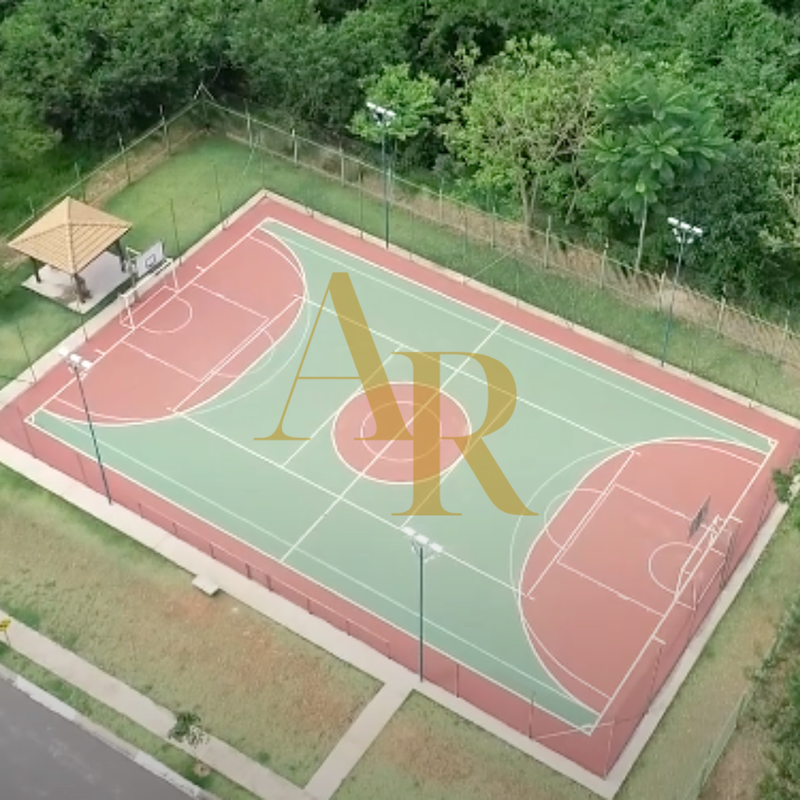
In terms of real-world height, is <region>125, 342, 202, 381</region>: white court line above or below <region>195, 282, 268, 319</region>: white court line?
below

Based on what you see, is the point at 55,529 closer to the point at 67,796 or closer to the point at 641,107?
the point at 67,796

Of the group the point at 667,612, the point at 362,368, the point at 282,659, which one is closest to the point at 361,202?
the point at 362,368

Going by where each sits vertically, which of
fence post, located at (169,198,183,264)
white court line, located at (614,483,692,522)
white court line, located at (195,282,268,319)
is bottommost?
white court line, located at (614,483,692,522)

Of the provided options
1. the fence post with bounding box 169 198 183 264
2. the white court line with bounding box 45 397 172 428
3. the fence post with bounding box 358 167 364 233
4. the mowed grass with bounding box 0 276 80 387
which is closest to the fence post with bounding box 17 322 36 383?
the mowed grass with bounding box 0 276 80 387

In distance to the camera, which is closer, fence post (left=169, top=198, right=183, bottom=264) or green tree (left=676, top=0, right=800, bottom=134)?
fence post (left=169, top=198, right=183, bottom=264)

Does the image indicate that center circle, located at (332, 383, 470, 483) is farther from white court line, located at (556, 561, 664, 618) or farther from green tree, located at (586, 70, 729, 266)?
green tree, located at (586, 70, 729, 266)

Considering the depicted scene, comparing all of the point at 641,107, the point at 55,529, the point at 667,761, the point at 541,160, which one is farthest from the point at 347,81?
the point at 667,761

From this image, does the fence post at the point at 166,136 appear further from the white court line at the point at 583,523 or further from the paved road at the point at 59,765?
the paved road at the point at 59,765

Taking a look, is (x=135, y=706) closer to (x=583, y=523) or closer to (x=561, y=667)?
(x=561, y=667)
